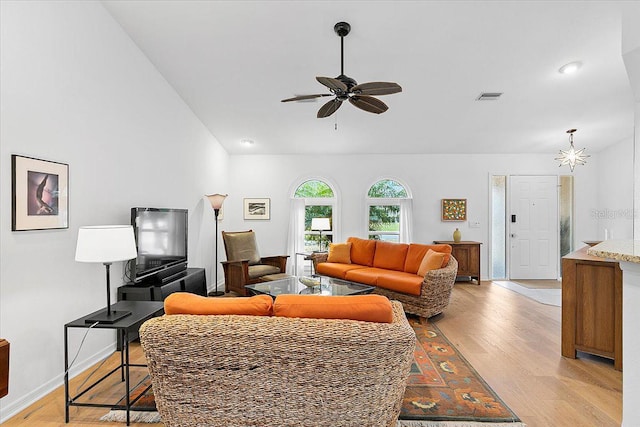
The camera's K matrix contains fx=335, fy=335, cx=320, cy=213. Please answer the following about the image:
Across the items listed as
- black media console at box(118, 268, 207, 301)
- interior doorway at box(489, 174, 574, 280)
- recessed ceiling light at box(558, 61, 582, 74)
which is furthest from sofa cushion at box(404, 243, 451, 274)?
black media console at box(118, 268, 207, 301)

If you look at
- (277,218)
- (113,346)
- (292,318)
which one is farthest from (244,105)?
(292,318)

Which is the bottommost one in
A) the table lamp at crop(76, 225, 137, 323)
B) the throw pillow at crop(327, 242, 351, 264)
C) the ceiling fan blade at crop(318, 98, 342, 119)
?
the throw pillow at crop(327, 242, 351, 264)

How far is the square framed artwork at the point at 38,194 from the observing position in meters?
2.24

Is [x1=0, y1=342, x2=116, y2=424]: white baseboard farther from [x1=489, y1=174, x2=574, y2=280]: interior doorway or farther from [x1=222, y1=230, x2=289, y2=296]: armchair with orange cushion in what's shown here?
[x1=489, y1=174, x2=574, y2=280]: interior doorway

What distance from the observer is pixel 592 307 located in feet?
9.68

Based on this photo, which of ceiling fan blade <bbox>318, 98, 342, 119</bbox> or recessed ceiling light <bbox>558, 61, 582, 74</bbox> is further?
recessed ceiling light <bbox>558, 61, 582, 74</bbox>

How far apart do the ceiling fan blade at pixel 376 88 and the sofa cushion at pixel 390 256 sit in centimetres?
276

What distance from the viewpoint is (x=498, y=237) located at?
6.63 meters

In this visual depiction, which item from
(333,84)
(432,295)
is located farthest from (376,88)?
(432,295)

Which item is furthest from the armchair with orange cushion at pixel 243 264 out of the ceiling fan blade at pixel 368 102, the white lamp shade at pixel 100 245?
the ceiling fan blade at pixel 368 102

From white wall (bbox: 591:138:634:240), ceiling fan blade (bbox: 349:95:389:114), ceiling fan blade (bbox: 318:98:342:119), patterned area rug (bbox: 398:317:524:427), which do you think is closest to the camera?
patterned area rug (bbox: 398:317:524:427)

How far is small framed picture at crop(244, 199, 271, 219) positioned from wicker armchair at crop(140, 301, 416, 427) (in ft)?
16.2

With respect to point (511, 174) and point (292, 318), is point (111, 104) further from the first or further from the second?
point (511, 174)

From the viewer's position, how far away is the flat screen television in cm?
336
